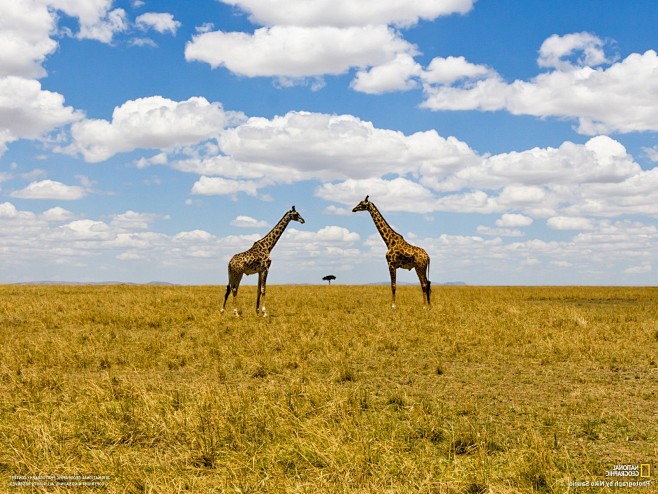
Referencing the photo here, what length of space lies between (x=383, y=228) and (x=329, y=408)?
52.1 feet

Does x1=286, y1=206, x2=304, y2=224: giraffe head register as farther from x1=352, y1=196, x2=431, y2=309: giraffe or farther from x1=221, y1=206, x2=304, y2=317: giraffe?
x1=352, y1=196, x2=431, y2=309: giraffe

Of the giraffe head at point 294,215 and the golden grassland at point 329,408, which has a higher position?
the giraffe head at point 294,215

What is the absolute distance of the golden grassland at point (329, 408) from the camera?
537 centimetres

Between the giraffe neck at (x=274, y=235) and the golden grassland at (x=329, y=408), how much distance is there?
5797mm

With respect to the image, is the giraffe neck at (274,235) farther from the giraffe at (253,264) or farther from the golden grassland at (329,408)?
the golden grassland at (329,408)

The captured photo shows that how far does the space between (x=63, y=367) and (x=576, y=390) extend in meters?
9.08

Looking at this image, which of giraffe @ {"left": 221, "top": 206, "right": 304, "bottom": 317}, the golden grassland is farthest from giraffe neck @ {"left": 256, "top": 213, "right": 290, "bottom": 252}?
the golden grassland

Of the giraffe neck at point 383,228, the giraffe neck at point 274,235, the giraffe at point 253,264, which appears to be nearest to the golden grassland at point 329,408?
the giraffe at point 253,264

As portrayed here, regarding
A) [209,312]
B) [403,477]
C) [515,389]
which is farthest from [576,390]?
[209,312]

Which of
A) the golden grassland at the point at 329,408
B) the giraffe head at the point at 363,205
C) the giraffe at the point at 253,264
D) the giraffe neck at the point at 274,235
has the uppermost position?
the giraffe head at the point at 363,205

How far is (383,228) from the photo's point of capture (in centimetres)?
2270

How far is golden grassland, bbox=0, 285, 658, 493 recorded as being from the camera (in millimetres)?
5371

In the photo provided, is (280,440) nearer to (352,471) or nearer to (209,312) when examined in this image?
(352,471)

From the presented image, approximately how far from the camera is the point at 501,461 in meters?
5.57
